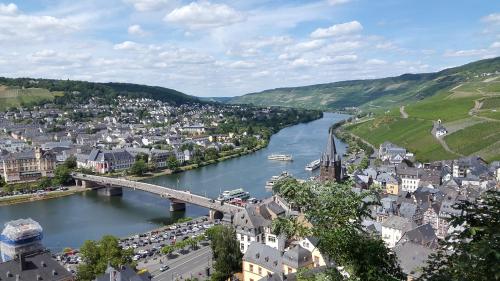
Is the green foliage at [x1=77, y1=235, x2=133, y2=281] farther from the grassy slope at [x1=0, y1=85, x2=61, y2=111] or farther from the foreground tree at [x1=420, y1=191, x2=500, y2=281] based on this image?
the grassy slope at [x1=0, y1=85, x2=61, y2=111]

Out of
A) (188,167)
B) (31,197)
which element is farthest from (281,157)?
(31,197)

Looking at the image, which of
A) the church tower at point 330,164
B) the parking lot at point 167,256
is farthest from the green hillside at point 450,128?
the parking lot at point 167,256

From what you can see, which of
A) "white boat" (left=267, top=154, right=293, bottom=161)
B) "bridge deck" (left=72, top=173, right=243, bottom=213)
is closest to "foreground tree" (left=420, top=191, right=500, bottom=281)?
"bridge deck" (left=72, top=173, right=243, bottom=213)

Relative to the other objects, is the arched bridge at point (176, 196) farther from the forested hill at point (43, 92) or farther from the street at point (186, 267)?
the forested hill at point (43, 92)

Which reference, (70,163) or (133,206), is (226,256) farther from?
(70,163)

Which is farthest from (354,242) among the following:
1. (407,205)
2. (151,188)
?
(151,188)

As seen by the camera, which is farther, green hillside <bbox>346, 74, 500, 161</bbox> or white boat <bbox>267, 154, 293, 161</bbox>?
white boat <bbox>267, 154, 293, 161</bbox>

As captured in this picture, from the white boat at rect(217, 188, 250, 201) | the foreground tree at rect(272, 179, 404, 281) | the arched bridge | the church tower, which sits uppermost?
the foreground tree at rect(272, 179, 404, 281)
